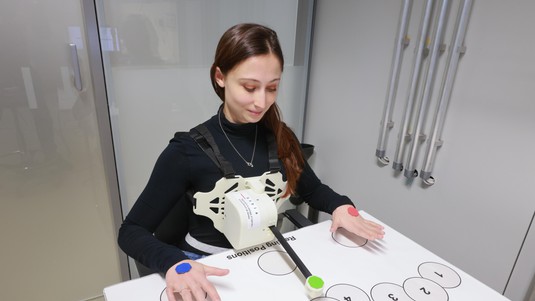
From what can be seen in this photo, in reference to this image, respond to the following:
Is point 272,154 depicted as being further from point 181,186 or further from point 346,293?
point 346,293

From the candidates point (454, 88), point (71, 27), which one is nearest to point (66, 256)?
point (71, 27)

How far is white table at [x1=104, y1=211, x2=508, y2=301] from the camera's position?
27.8 inches

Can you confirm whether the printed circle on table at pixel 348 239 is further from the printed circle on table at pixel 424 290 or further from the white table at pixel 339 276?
the printed circle on table at pixel 424 290

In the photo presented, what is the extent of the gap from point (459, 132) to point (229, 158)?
94 centimetres

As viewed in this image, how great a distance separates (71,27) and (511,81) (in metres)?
1.70

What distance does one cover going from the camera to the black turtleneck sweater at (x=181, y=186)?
0.81 meters

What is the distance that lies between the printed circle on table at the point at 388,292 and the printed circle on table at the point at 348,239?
155 millimetres

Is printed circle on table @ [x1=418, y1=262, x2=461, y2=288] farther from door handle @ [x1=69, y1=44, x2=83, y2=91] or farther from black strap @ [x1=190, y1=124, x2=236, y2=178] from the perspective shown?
door handle @ [x1=69, y1=44, x2=83, y2=91]

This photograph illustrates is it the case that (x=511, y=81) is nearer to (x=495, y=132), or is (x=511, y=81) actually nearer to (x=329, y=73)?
(x=495, y=132)

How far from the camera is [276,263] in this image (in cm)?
80

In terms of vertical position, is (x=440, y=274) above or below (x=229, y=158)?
below

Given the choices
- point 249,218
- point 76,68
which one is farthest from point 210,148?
point 76,68

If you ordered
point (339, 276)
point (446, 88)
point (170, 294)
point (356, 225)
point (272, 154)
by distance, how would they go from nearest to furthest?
point (170, 294) → point (339, 276) → point (356, 225) → point (272, 154) → point (446, 88)

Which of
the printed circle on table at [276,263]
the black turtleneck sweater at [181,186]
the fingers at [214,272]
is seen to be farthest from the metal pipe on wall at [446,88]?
the fingers at [214,272]
